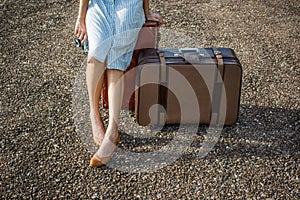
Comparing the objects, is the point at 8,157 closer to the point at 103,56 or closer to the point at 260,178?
the point at 103,56

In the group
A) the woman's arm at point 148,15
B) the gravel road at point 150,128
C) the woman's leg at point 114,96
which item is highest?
the woman's arm at point 148,15

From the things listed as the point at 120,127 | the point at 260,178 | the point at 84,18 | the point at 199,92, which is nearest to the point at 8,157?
the point at 120,127

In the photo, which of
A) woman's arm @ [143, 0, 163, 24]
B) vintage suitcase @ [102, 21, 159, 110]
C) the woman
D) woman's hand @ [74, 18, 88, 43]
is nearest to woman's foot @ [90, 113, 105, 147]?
the woman

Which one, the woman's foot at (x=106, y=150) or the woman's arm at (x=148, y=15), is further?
the woman's arm at (x=148, y=15)

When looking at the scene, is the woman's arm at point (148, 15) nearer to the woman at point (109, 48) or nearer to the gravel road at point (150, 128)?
the woman at point (109, 48)

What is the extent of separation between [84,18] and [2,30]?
1548 millimetres

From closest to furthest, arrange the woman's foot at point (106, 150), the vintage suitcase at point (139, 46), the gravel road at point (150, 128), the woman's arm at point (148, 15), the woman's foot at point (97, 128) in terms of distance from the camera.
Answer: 1. the gravel road at point (150, 128)
2. the woman's foot at point (106, 150)
3. the woman's foot at point (97, 128)
4. the vintage suitcase at point (139, 46)
5. the woman's arm at point (148, 15)

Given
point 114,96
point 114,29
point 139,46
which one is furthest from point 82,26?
point 114,96

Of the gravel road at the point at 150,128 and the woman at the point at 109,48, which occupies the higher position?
the woman at the point at 109,48

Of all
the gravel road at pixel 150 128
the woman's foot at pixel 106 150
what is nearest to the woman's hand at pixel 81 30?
the gravel road at pixel 150 128

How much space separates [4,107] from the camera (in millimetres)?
3291

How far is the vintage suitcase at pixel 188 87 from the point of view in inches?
115

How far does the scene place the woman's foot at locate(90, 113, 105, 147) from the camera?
9.43ft

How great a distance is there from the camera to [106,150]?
2779mm
